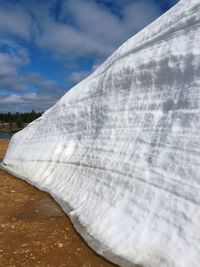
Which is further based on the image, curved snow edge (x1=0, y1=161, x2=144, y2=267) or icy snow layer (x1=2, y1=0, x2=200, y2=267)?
curved snow edge (x1=0, y1=161, x2=144, y2=267)

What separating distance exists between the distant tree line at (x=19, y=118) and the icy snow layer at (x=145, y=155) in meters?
116

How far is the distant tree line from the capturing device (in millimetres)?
129875

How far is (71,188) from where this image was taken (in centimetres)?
880

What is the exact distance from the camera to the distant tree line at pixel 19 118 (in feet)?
426

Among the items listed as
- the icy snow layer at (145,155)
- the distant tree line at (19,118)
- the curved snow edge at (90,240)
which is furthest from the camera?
the distant tree line at (19,118)

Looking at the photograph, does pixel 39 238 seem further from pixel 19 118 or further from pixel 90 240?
pixel 19 118

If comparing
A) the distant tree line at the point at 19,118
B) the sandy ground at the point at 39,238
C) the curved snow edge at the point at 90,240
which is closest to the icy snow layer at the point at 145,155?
the curved snow edge at the point at 90,240

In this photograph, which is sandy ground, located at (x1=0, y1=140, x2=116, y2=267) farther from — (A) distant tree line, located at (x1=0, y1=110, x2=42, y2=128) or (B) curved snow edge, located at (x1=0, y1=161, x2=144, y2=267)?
(A) distant tree line, located at (x1=0, y1=110, x2=42, y2=128)

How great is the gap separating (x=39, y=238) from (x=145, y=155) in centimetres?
230

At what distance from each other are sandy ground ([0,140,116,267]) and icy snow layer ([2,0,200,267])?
256mm

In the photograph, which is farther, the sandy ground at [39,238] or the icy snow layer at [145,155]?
the sandy ground at [39,238]

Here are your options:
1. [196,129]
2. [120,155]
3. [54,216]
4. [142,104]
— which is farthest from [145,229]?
[54,216]

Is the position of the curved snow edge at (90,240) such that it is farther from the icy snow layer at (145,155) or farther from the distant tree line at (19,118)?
the distant tree line at (19,118)

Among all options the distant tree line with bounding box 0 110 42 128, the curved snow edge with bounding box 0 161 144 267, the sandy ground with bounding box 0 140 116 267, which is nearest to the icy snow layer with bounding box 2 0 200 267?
the curved snow edge with bounding box 0 161 144 267
